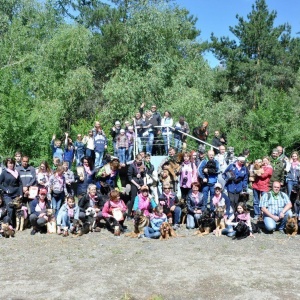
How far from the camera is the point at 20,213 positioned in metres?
11.1

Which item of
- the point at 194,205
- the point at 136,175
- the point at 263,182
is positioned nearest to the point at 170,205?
the point at 194,205

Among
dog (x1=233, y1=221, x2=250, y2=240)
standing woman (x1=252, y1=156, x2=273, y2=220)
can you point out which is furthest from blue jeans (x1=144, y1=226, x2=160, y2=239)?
standing woman (x1=252, y1=156, x2=273, y2=220)

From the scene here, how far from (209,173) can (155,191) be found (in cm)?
157

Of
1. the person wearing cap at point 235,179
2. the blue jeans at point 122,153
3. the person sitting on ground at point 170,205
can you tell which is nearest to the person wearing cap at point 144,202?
the person sitting on ground at point 170,205

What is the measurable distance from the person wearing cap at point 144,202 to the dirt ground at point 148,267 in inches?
37.1

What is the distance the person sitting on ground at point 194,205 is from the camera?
36.5ft

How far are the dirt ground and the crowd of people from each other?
1.79 feet

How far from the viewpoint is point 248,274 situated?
305 inches

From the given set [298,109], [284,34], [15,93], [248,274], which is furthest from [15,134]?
[284,34]

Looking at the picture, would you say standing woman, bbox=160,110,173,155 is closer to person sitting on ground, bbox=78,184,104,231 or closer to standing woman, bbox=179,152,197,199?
standing woman, bbox=179,152,197,199

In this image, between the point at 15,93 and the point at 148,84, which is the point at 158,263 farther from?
the point at 148,84

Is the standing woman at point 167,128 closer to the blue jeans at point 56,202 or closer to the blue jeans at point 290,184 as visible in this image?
the blue jeans at point 290,184

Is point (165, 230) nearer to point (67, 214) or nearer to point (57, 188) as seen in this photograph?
point (67, 214)

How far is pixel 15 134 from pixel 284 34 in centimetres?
2298
